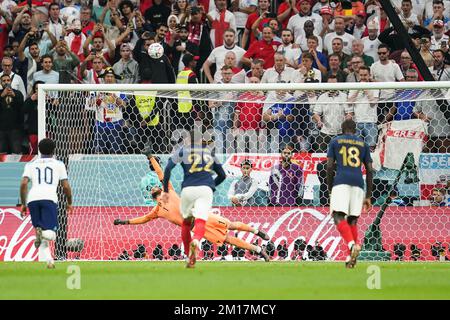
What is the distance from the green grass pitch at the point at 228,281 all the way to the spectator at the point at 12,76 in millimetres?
6466

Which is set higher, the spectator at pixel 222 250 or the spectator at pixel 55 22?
the spectator at pixel 55 22

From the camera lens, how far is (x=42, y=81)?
2397 centimetres

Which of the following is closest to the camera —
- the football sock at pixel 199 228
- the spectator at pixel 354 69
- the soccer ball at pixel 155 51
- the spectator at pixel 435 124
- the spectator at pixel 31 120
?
the football sock at pixel 199 228

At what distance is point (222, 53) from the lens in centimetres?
2394

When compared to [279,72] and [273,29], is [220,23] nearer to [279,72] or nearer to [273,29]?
[273,29]

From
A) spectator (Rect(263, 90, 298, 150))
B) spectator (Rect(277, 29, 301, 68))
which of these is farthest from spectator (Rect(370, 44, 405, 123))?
spectator (Rect(263, 90, 298, 150))

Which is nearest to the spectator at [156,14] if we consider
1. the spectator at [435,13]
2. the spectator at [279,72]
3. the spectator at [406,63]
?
the spectator at [279,72]

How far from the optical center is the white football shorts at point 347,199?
17094 millimetres

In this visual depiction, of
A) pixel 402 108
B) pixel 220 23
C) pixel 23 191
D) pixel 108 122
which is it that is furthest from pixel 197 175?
pixel 220 23

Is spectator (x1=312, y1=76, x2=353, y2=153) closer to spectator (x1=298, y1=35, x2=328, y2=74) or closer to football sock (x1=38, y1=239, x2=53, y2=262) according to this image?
spectator (x1=298, y1=35, x2=328, y2=74)

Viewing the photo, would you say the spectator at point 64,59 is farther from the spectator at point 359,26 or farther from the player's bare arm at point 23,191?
the player's bare arm at point 23,191

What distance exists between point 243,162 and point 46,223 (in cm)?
473

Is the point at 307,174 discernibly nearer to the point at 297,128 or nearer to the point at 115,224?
the point at 297,128

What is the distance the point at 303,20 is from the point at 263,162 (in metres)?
4.87
